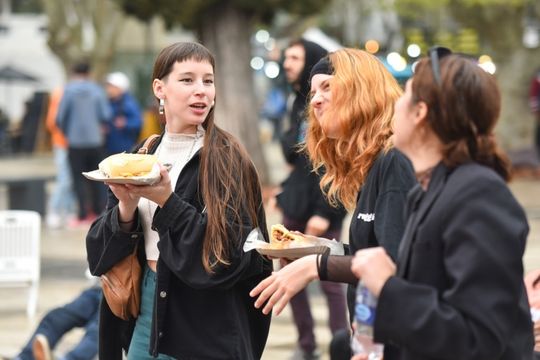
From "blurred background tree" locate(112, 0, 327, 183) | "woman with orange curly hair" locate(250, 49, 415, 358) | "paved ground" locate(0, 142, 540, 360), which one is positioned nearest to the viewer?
"woman with orange curly hair" locate(250, 49, 415, 358)

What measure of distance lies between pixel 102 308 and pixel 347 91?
48.6 inches

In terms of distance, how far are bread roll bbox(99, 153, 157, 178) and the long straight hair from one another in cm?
27

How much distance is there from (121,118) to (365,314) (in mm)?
13242

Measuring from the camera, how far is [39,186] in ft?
52.9

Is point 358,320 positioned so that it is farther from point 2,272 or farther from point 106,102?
point 106,102

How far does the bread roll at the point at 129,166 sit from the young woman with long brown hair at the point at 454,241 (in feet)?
4.01

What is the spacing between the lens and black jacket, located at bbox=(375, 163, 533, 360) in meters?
2.90

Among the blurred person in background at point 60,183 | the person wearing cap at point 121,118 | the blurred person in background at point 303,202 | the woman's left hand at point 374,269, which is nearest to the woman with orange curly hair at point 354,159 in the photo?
the woman's left hand at point 374,269

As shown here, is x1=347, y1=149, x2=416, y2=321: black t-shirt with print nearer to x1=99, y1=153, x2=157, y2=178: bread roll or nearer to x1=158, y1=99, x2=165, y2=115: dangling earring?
x1=99, y1=153, x2=157, y2=178: bread roll

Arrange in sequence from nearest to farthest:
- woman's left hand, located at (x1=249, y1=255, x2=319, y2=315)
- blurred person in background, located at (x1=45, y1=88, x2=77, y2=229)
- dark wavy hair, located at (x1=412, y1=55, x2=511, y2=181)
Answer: dark wavy hair, located at (x1=412, y1=55, x2=511, y2=181) → woman's left hand, located at (x1=249, y1=255, x2=319, y2=315) → blurred person in background, located at (x1=45, y1=88, x2=77, y2=229)

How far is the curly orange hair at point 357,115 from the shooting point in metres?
4.05

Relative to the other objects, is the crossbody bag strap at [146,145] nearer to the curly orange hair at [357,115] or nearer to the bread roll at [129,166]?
the bread roll at [129,166]

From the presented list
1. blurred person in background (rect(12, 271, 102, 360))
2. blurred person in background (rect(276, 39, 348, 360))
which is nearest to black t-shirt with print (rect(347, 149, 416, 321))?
blurred person in background (rect(276, 39, 348, 360))

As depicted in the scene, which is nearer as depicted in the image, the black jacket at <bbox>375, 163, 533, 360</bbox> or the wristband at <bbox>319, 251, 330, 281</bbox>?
the black jacket at <bbox>375, 163, 533, 360</bbox>
